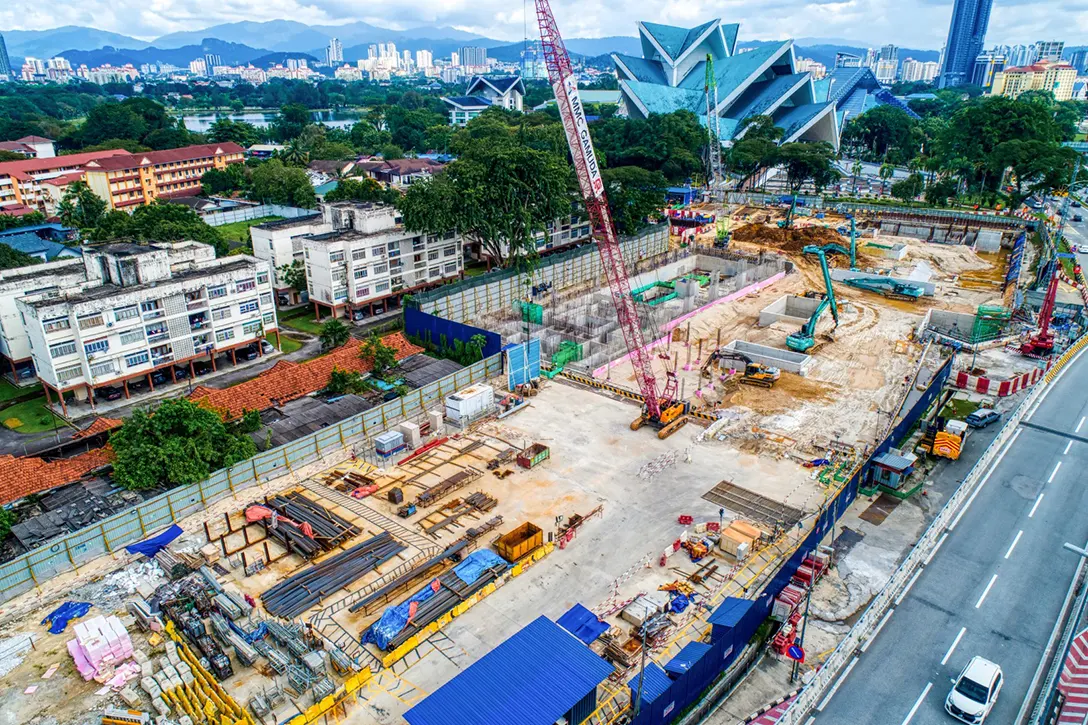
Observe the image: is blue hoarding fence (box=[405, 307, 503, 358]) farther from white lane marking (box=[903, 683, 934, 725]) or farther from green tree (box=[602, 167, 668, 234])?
white lane marking (box=[903, 683, 934, 725])

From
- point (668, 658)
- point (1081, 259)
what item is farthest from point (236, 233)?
point (1081, 259)

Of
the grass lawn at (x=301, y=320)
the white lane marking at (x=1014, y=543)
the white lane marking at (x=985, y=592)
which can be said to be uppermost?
the grass lawn at (x=301, y=320)

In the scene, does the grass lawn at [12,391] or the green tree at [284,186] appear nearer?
the grass lawn at [12,391]

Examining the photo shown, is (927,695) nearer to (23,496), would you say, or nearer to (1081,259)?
(23,496)

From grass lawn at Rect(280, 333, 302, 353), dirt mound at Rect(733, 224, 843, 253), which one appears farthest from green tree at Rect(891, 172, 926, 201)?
grass lawn at Rect(280, 333, 302, 353)

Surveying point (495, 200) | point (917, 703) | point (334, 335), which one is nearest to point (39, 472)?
point (334, 335)

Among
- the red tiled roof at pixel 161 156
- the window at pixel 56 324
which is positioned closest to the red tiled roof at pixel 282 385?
the window at pixel 56 324

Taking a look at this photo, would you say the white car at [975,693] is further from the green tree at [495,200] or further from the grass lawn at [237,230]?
the grass lawn at [237,230]
